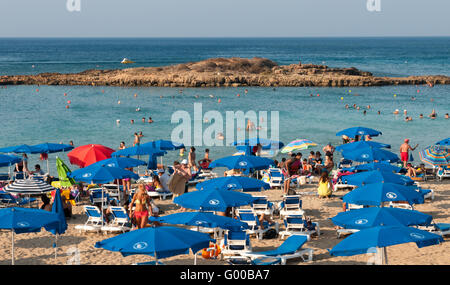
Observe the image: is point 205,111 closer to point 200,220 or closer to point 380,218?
point 200,220

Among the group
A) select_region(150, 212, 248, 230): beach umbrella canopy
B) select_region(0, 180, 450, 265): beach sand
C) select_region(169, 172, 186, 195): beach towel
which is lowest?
select_region(0, 180, 450, 265): beach sand

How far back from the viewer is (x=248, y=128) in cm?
3244

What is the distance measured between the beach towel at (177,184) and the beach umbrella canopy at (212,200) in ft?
13.1

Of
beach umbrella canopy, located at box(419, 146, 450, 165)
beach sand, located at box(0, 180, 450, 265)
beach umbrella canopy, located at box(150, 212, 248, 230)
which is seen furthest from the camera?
beach umbrella canopy, located at box(419, 146, 450, 165)

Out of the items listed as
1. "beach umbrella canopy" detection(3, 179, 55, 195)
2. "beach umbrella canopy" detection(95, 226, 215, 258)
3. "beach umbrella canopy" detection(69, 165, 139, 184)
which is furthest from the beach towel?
"beach umbrella canopy" detection(95, 226, 215, 258)

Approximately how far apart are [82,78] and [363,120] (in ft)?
135

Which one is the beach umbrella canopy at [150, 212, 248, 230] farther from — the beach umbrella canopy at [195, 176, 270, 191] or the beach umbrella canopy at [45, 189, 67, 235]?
the beach umbrella canopy at [195, 176, 270, 191]

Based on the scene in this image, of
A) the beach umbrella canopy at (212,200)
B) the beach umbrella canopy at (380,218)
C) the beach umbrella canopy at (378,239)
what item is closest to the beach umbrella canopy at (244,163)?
the beach umbrella canopy at (212,200)

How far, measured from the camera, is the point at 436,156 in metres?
18.0

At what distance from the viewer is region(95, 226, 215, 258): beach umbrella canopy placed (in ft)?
26.8

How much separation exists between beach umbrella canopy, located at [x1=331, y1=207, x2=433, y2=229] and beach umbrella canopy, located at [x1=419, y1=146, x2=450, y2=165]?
9.02 m

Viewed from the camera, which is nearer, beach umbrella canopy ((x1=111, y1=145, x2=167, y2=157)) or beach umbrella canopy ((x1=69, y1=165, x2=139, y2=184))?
beach umbrella canopy ((x1=69, y1=165, x2=139, y2=184))

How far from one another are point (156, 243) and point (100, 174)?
5731mm
